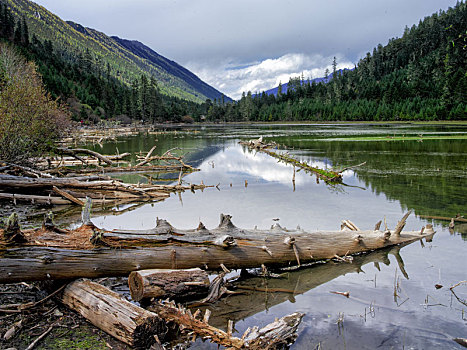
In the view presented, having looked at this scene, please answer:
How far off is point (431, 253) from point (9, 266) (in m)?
10.5

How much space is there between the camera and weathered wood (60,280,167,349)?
5.22m

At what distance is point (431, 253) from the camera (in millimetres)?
9953

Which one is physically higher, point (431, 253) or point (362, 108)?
point (362, 108)

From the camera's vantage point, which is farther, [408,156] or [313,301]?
[408,156]

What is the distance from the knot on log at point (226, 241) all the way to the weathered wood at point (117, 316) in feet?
8.11

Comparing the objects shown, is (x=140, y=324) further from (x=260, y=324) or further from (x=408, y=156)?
(x=408, y=156)

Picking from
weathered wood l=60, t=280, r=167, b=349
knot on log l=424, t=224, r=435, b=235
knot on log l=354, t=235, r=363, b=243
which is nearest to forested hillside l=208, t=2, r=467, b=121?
knot on log l=424, t=224, r=435, b=235

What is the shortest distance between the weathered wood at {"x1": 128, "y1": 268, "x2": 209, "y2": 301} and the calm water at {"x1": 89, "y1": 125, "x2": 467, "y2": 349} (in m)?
0.61

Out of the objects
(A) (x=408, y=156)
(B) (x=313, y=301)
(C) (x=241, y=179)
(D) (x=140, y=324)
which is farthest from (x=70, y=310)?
(A) (x=408, y=156)

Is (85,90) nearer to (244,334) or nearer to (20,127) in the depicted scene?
(20,127)

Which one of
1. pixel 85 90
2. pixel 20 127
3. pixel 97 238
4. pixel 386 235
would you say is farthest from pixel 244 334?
pixel 85 90

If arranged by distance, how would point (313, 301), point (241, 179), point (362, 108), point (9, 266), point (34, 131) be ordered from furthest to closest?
point (362, 108) → point (241, 179) → point (34, 131) → point (313, 301) → point (9, 266)

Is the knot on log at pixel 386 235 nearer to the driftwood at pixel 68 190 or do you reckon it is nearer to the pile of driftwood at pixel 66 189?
the pile of driftwood at pixel 66 189

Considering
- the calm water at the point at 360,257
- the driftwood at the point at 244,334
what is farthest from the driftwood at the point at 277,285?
the driftwood at the point at 244,334
